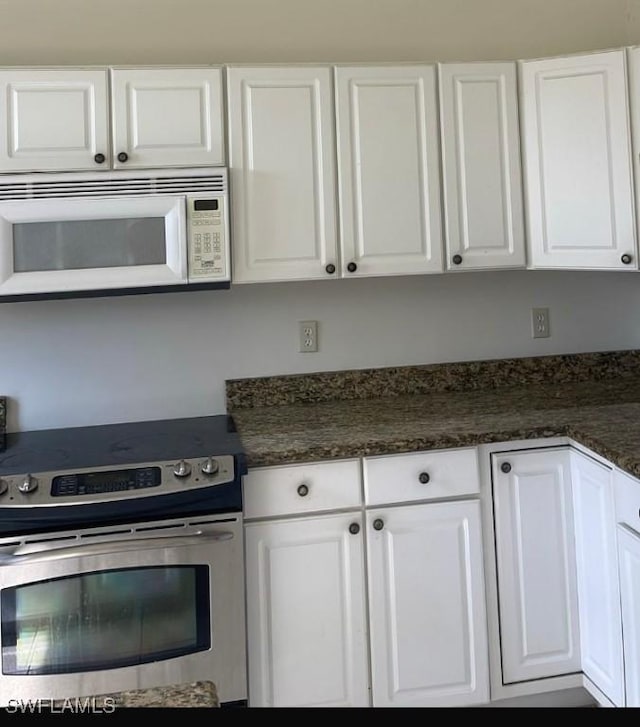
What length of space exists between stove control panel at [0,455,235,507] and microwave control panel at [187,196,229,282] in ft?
2.00

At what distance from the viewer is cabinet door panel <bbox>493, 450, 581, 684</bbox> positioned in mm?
2070

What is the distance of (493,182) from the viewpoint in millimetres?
2404

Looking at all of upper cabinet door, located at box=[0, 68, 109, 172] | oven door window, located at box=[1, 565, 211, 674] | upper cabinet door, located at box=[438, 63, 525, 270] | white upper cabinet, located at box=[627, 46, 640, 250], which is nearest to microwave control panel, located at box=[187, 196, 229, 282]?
upper cabinet door, located at box=[0, 68, 109, 172]

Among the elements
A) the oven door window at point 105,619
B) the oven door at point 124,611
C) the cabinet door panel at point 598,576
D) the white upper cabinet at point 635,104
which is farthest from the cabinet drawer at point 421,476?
the white upper cabinet at point 635,104

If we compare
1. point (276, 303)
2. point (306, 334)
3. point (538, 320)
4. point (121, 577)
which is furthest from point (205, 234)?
point (538, 320)

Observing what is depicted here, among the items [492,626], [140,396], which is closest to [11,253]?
[140,396]

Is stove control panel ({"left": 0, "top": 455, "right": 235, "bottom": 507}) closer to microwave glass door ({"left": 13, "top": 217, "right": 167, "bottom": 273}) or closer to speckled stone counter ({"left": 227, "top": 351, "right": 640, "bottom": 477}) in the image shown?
speckled stone counter ({"left": 227, "top": 351, "right": 640, "bottom": 477})

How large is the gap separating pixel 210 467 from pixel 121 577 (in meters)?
0.36

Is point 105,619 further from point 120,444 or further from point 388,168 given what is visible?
point 388,168

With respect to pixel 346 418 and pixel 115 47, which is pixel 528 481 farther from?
pixel 115 47

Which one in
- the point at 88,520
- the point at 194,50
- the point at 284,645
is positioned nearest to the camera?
the point at 88,520

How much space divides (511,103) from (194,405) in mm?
1537

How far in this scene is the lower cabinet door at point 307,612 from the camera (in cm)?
194

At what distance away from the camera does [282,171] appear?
2266 millimetres
